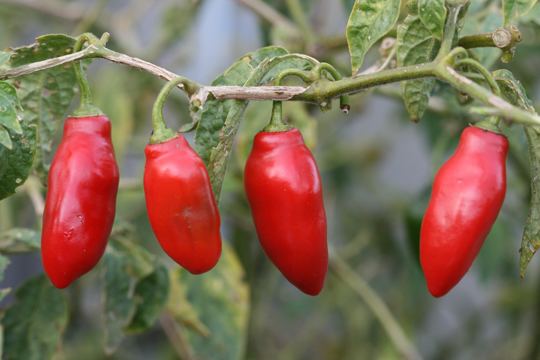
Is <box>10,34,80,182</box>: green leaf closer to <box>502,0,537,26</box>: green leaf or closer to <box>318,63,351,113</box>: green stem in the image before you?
<box>318,63,351,113</box>: green stem

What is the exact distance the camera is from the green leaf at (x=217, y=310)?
4.11 ft

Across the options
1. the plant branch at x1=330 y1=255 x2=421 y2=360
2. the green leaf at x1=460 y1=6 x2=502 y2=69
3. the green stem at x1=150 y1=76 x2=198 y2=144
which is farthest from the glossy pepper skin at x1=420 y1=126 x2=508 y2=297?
the plant branch at x1=330 y1=255 x2=421 y2=360

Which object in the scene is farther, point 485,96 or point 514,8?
point 514,8

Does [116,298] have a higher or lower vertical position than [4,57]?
lower

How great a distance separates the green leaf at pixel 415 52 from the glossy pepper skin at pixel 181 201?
23 cm

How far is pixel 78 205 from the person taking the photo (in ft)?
2.35

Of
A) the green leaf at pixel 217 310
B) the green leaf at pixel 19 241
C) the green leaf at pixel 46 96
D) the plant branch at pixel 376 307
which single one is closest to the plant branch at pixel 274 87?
the green leaf at pixel 46 96

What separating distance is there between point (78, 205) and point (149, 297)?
0.35m

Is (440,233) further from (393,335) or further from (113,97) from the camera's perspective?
(113,97)

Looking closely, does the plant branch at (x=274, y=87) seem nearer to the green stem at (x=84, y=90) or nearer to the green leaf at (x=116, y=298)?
the green stem at (x=84, y=90)

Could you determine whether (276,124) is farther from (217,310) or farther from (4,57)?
(217,310)

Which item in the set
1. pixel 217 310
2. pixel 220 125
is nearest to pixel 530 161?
pixel 220 125

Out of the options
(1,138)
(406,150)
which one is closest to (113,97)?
(1,138)

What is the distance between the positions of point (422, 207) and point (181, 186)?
2.31 ft
